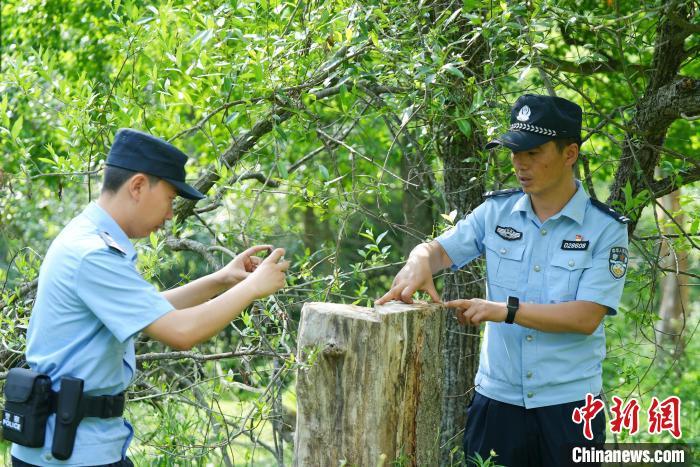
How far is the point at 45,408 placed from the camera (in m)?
2.73

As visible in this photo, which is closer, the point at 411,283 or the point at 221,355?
the point at 411,283

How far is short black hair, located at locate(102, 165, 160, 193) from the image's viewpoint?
2.87 m

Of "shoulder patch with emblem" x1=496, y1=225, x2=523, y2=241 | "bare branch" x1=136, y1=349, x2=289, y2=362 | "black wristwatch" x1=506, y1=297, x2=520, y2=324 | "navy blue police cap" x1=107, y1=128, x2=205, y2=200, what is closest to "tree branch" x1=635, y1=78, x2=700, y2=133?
"shoulder patch with emblem" x1=496, y1=225, x2=523, y2=241

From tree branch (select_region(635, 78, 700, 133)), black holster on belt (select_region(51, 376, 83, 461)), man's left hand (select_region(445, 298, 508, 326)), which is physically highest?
tree branch (select_region(635, 78, 700, 133))

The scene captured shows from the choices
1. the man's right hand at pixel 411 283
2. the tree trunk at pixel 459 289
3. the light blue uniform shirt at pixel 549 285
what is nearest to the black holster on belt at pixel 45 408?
the man's right hand at pixel 411 283

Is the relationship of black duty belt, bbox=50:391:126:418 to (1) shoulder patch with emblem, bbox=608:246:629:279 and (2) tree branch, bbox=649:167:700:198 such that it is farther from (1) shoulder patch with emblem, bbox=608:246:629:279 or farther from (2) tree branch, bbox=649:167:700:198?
(2) tree branch, bbox=649:167:700:198

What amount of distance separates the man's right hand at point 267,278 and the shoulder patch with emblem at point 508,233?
3.69ft

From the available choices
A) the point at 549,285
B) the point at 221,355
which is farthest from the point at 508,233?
the point at 221,355

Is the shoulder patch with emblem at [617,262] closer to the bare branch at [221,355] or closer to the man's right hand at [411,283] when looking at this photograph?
the man's right hand at [411,283]

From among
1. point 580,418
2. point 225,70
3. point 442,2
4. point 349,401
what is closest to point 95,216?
point 349,401

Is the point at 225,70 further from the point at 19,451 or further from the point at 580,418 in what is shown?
the point at 580,418

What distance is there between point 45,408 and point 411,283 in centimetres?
157

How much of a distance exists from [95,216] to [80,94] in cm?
176

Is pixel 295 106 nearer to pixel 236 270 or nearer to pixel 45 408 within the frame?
pixel 236 270
